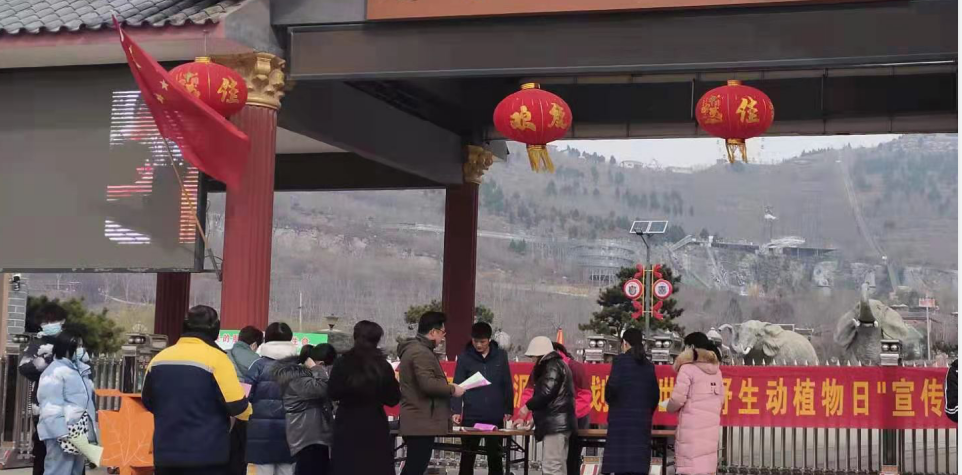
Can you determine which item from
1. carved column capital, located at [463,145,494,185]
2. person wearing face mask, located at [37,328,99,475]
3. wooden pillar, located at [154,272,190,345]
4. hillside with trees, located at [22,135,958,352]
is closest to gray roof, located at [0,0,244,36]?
person wearing face mask, located at [37,328,99,475]

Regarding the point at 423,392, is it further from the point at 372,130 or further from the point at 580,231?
the point at 580,231

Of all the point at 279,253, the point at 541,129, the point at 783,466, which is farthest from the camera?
the point at 279,253

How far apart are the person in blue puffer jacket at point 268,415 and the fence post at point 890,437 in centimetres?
549

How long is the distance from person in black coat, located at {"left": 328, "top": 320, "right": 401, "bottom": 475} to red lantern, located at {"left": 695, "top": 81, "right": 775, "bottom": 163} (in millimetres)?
3736

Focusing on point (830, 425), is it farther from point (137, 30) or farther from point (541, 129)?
point (137, 30)

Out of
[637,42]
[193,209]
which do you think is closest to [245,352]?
[193,209]

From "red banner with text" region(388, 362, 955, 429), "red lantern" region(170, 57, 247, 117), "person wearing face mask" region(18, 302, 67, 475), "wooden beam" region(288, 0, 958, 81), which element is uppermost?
"wooden beam" region(288, 0, 958, 81)

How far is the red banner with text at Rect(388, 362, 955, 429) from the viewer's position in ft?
35.0

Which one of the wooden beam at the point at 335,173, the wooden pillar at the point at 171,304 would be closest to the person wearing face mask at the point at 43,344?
the wooden pillar at the point at 171,304

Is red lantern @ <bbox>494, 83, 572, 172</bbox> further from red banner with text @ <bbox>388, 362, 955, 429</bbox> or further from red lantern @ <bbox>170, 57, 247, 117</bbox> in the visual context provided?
red banner with text @ <bbox>388, 362, 955, 429</bbox>

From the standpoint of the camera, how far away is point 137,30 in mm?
10281

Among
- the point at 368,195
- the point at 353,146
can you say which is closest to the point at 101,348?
the point at 368,195

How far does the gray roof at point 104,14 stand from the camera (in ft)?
33.4

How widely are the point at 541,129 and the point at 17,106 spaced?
496cm
